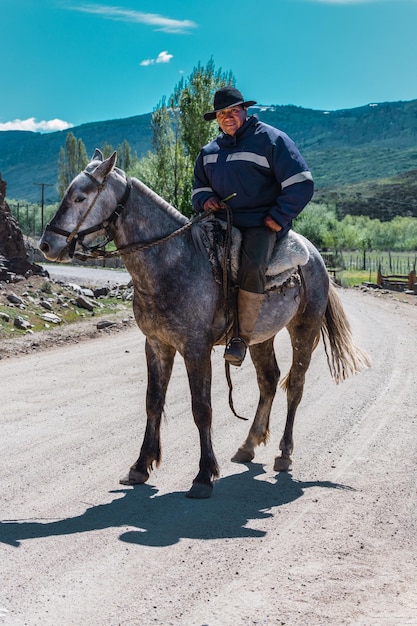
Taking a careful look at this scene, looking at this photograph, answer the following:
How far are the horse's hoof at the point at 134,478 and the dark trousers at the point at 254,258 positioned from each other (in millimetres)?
1692

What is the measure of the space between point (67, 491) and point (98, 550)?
124 centimetres

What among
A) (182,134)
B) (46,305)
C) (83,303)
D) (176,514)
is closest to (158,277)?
(176,514)

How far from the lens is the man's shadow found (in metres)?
5.06

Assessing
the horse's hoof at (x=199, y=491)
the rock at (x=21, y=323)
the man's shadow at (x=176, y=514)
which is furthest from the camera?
the rock at (x=21, y=323)

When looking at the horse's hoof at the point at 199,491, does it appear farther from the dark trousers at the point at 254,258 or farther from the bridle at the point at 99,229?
the bridle at the point at 99,229

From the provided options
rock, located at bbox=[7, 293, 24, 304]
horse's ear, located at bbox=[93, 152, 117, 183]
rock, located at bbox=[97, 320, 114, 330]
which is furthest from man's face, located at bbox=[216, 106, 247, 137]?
rock, located at bbox=[7, 293, 24, 304]

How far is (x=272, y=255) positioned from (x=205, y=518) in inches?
89.8

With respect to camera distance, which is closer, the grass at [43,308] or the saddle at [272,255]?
the saddle at [272,255]

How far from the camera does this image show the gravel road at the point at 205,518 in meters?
4.01

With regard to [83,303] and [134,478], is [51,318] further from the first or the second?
[134,478]

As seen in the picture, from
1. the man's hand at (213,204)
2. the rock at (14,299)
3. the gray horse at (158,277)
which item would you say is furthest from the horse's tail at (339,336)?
the rock at (14,299)

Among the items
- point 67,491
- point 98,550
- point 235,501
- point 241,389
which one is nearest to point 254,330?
point 235,501

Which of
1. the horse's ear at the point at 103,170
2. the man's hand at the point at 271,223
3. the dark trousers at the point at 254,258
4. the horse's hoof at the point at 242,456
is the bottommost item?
the horse's hoof at the point at 242,456

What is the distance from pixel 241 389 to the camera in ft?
34.1
